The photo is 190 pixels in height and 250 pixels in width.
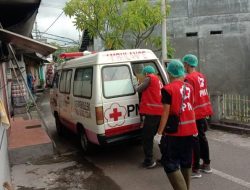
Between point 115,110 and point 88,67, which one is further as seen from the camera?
point 88,67

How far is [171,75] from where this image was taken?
406cm

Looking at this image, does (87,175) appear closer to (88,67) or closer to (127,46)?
(88,67)

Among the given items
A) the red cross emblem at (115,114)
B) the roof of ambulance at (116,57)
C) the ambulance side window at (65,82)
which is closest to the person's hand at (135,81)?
the roof of ambulance at (116,57)

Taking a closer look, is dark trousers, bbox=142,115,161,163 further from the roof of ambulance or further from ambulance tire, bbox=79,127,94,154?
ambulance tire, bbox=79,127,94,154

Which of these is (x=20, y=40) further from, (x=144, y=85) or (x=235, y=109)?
(x=235, y=109)

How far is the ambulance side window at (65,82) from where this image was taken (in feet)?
24.0

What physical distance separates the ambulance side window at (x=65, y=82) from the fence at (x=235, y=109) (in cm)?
379

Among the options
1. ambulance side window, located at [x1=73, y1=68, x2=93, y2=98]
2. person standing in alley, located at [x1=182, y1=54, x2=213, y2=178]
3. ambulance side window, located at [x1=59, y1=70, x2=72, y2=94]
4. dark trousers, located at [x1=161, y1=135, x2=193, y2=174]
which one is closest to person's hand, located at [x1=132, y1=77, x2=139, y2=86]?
ambulance side window, located at [x1=73, y1=68, x2=93, y2=98]

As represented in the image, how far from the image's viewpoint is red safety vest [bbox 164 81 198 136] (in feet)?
12.8

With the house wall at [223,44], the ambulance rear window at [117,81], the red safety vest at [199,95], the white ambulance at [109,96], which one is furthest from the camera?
the house wall at [223,44]

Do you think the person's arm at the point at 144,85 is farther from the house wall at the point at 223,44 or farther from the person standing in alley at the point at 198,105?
the house wall at the point at 223,44

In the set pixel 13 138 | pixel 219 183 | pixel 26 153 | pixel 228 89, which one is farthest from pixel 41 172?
pixel 228 89

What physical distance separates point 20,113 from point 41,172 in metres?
7.65

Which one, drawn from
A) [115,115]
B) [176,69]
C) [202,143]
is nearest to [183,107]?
[176,69]
